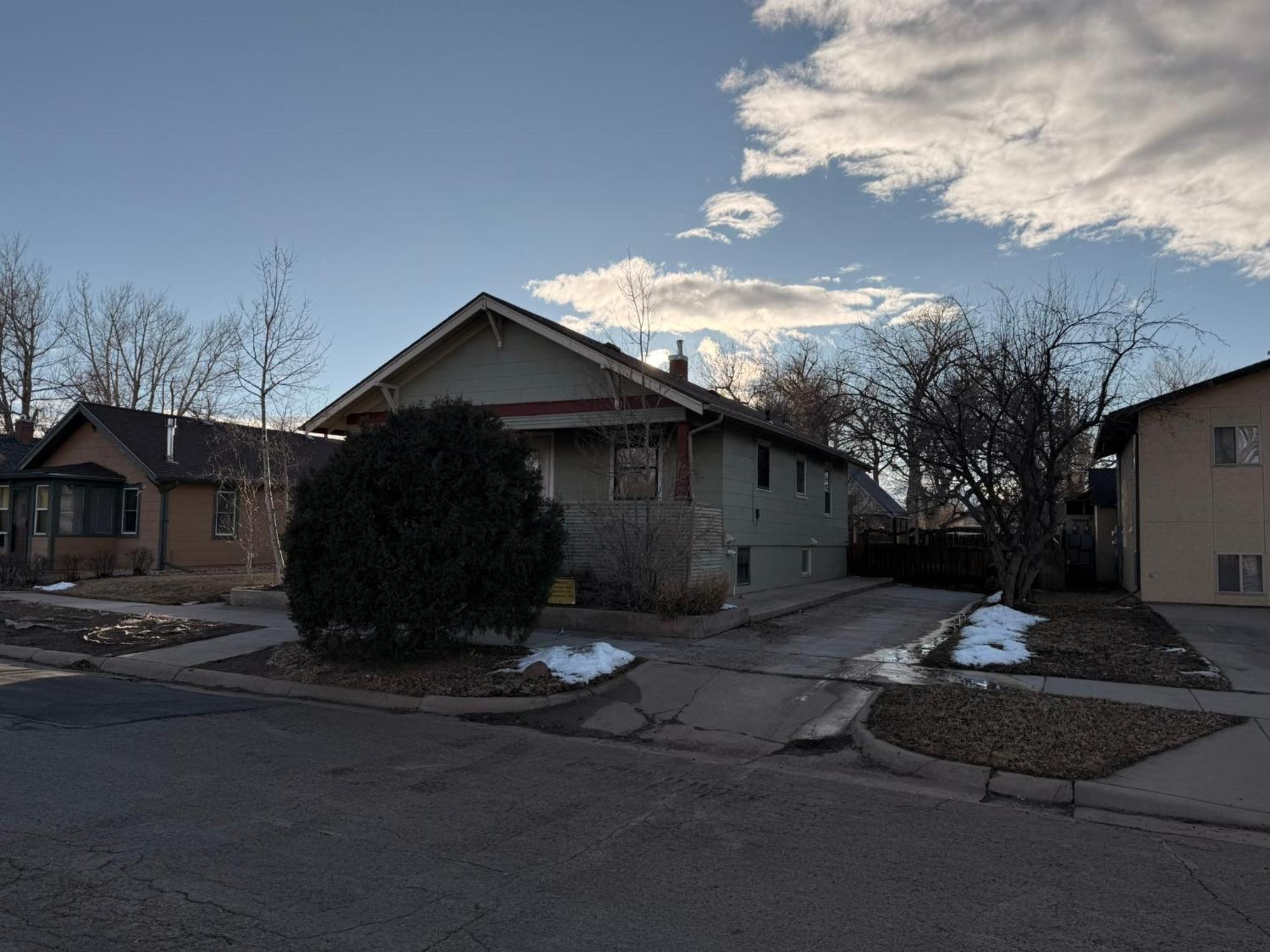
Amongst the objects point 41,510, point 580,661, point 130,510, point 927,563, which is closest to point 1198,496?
point 927,563

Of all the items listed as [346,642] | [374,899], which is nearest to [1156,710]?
[374,899]

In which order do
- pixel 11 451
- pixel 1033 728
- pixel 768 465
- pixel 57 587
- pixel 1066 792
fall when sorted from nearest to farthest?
pixel 1066 792
pixel 1033 728
pixel 768 465
pixel 57 587
pixel 11 451

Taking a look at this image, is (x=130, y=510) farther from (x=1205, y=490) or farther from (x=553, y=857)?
(x=1205, y=490)

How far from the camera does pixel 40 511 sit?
1008 inches

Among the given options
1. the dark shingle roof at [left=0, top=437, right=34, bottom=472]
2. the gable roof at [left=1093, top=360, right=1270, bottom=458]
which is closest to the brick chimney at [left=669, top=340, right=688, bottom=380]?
the gable roof at [left=1093, top=360, right=1270, bottom=458]

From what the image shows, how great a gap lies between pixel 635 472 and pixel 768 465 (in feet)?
18.5

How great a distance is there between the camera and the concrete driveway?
33.1ft

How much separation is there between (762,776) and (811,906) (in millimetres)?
2508

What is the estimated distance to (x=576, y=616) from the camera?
13414mm

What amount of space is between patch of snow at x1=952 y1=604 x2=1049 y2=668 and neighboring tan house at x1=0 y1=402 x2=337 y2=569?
60.9 feet

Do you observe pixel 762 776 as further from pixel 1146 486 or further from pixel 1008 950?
pixel 1146 486

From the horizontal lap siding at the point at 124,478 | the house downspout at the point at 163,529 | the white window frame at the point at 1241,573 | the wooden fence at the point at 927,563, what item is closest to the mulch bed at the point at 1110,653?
the white window frame at the point at 1241,573

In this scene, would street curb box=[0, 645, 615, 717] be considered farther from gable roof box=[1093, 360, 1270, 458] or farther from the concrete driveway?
gable roof box=[1093, 360, 1270, 458]

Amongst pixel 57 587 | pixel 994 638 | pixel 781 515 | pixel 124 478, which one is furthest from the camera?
pixel 124 478
